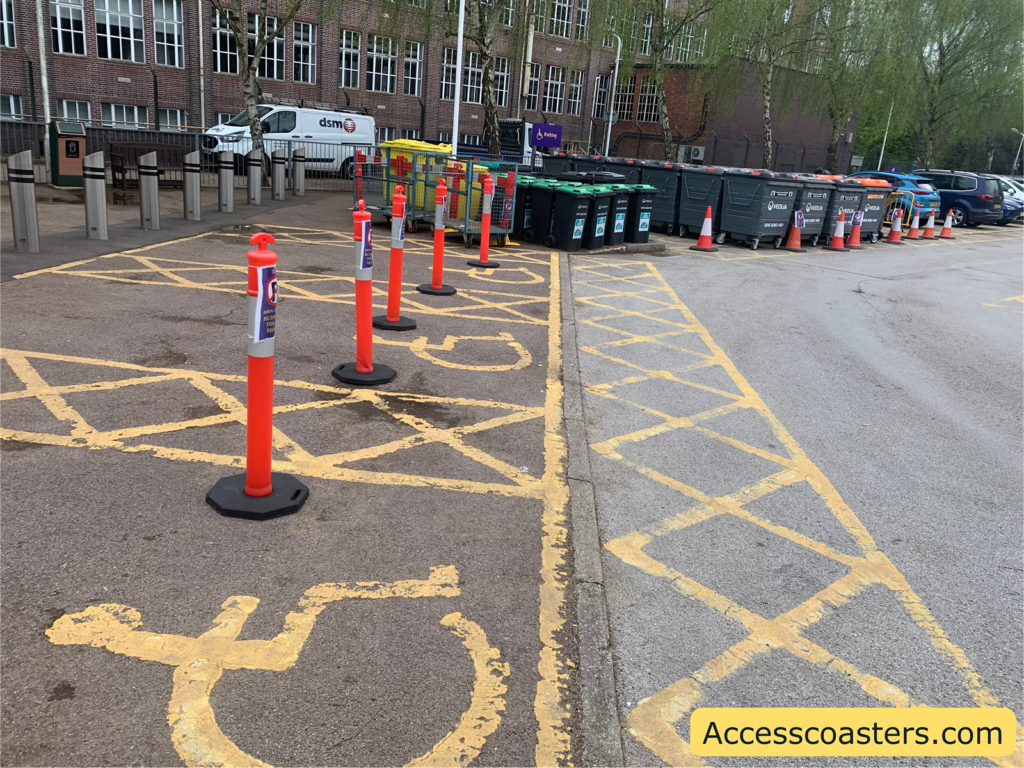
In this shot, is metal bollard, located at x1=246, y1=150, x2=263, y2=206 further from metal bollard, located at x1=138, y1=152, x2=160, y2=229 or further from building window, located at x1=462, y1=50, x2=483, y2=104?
building window, located at x1=462, y1=50, x2=483, y2=104

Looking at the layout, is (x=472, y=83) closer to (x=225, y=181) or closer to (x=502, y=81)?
(x=502, y=81)

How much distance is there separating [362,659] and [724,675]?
1508 millimetres

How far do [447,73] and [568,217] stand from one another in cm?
3186

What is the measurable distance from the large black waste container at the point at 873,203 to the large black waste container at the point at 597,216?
31.9 feet

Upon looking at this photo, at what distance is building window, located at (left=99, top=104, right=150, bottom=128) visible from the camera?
113ft

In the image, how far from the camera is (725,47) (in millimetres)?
29094

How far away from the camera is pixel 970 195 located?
102ft

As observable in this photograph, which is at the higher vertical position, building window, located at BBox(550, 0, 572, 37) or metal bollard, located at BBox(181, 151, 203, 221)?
building window, located at BBox(550, 0, 572, 37)

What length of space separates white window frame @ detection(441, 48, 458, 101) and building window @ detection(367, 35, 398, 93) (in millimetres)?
3021

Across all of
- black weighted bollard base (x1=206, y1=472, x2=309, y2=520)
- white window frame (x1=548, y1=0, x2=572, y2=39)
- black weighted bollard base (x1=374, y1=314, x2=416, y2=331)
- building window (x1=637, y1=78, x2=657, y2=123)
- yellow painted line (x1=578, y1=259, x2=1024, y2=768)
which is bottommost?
yellow painted line (x1=578, y1=259, x2=1024, y2=768)

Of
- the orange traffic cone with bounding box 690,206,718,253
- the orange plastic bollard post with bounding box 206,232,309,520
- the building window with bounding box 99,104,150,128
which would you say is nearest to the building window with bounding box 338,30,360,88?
the building window with bounding box 99,104,150,128

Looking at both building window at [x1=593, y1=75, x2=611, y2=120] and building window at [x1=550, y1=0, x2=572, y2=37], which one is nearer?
building window at [x1=550, y1=0, x2=572, y2=37]

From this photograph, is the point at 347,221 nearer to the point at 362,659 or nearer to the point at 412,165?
the point at 412,165

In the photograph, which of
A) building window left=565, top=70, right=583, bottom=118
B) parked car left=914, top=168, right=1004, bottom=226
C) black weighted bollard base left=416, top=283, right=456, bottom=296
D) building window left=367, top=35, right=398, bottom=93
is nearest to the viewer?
black weighted bollard base left=416, top=283, right=456, bottom=296
